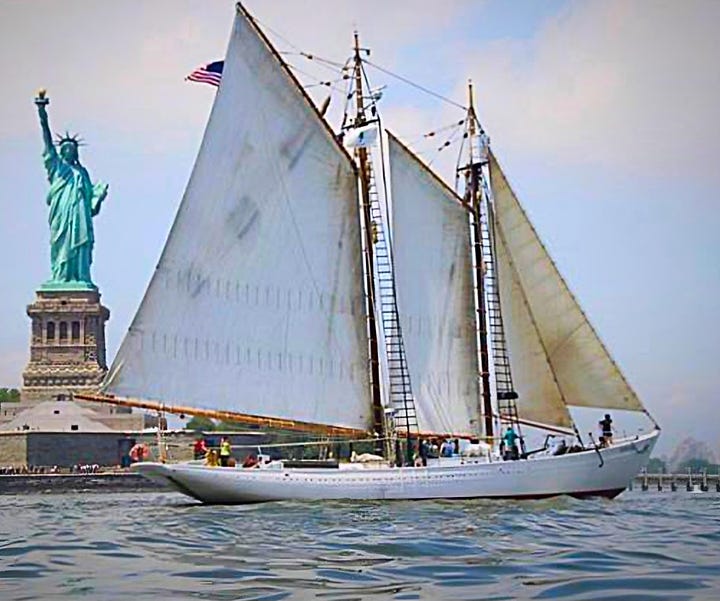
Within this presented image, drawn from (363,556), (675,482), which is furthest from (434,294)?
(675,482)

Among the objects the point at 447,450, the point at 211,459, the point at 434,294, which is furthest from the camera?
the point at 434,294

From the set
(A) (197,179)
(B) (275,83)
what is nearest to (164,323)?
(A) (197,179)

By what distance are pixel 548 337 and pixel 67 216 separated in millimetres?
74455

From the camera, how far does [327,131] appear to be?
3931cm

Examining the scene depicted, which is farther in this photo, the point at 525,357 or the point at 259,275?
the point at 525,357

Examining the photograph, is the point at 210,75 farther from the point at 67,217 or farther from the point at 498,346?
the point at 67,217

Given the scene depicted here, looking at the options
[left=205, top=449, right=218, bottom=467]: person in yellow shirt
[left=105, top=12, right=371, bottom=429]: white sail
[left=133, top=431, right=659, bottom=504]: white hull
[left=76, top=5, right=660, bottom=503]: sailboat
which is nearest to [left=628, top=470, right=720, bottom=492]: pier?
[left=76, top=5, right=660, bottom=503]: sailboat

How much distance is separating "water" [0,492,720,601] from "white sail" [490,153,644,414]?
31.4 feet

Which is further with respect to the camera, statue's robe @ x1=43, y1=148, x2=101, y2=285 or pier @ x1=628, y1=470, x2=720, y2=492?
statue's robe @ x1=43, y1=148, x2=101, y2=285

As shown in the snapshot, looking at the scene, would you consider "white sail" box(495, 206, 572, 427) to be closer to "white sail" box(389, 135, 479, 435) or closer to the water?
"white sail" box(389, 135, 479, 435)

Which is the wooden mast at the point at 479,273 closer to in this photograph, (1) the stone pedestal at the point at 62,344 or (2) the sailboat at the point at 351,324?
(2) the sailboat at the point at 351,324

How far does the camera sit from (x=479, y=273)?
142ft

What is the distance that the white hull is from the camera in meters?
37.7

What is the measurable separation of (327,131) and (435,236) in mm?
5762
